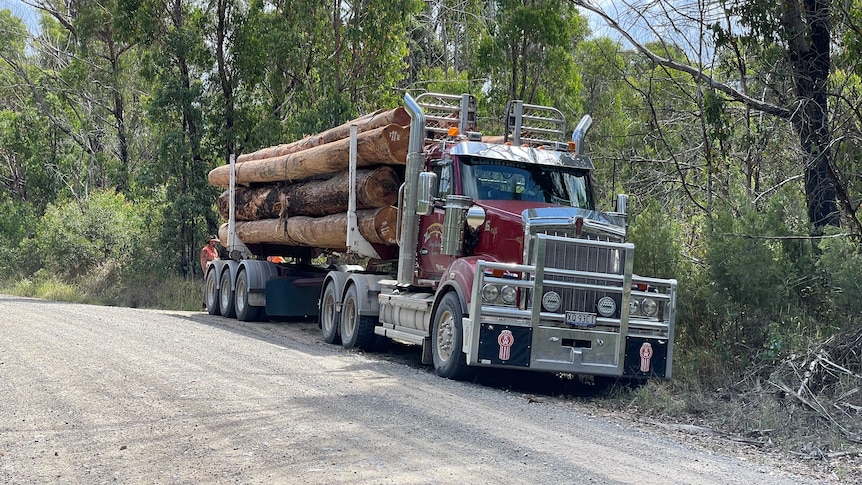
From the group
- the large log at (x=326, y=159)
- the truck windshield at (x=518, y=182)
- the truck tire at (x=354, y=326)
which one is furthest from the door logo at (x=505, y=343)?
the large log at (x=326, y=159)

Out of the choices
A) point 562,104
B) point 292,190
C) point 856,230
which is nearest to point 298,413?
point 856,230

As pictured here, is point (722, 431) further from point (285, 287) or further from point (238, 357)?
point (285, 287)

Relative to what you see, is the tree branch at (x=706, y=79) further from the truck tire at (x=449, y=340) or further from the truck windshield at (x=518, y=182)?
the truck tire at (x=449, y=340)

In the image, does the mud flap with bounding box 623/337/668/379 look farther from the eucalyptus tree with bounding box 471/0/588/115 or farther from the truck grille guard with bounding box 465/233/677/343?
the eucalyptus tree with bounding box 471/0/588/115

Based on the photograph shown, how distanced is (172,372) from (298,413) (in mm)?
2751

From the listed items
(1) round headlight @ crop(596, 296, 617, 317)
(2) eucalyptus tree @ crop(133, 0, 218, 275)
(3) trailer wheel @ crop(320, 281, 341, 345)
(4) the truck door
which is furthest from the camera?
(2) eucalyptus tree @ crop(133, 0, 218, 275)

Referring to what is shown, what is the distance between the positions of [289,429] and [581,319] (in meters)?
4.50

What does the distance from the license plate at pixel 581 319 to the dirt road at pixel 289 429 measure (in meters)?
0.93

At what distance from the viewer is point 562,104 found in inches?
928

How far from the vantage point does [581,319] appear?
11203mm

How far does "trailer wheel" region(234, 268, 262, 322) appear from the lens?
2000 centimetres

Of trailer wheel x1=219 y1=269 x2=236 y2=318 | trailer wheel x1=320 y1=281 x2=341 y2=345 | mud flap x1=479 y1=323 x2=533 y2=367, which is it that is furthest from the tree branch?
trailer wheel x1=219 y1=269 x2=236 y2=318

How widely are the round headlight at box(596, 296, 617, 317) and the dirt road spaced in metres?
1.22

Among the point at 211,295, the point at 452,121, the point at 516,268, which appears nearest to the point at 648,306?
the point at 516,268
